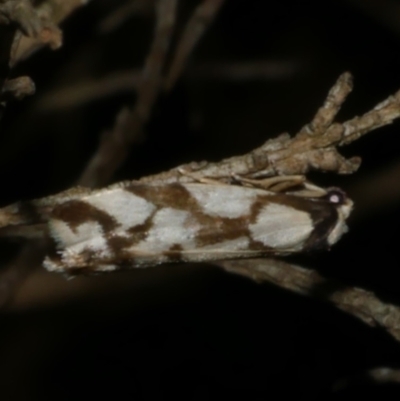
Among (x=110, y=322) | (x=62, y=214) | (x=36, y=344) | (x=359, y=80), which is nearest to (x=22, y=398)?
(x=36, y=344)

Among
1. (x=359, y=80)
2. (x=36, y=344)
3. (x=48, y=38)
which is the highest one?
(x=359, y=80)

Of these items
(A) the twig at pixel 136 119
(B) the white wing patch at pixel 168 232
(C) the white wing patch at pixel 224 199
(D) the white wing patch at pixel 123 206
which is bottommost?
(B) the white wing patch at pixel 168 232

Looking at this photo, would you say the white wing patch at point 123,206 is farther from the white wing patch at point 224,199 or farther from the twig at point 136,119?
the twig at point 136,119

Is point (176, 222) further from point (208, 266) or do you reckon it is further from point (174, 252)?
point (208, 266)

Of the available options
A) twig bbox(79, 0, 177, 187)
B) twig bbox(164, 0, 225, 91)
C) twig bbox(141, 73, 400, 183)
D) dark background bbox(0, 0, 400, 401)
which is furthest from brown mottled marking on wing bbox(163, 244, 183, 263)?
dark background bbox(0, 0, 400, 401)

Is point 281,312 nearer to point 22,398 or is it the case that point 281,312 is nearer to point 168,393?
point 168,393

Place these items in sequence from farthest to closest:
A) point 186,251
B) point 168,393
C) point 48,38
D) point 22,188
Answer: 1. point 22,188
2. point 168,393
3. point 186,251
4. point 48,38

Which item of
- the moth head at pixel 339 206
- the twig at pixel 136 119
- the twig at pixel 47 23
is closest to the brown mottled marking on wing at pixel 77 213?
the twig at pixel 47 23
